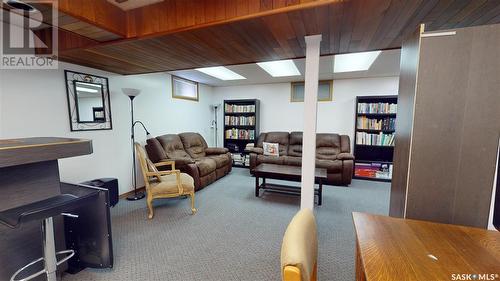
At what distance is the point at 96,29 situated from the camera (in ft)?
5.89

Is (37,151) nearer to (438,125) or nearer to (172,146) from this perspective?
(438,125)

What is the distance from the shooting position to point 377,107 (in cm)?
439

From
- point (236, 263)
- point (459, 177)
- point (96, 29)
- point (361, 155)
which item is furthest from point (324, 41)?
point (361, 155)

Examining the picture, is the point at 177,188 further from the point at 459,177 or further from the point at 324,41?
the point at 459,177

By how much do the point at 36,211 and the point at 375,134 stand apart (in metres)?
5.15

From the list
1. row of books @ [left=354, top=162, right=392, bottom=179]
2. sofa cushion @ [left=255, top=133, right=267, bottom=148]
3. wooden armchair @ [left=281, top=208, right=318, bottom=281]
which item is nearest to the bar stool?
wooden armchair @ [left=281, top=208, right=318, bottom=281]

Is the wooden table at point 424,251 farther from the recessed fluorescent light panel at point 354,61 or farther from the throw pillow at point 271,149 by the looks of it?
the throw pillow at point 271,149

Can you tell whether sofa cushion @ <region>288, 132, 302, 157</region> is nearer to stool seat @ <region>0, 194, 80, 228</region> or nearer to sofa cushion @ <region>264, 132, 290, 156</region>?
sofa cushion @ <region>264, 132, 290, 156</region>

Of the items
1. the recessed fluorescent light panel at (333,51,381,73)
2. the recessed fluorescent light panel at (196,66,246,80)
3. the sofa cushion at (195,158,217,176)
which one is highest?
the recessed fluorescent light panel at (333,51,381,73)

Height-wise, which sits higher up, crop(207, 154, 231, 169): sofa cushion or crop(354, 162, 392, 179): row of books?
crop(207, 154, 231, 169): sofa cushion

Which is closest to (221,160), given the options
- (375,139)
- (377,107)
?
(375,139)

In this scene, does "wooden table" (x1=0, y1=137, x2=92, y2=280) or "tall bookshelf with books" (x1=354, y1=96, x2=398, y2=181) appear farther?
"tall bookshelf with books" (x1=354, y1=96, x2=398, y2=181)

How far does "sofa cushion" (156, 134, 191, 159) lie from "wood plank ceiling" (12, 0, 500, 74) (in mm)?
1756

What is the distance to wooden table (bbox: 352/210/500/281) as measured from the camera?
0.75 meters
